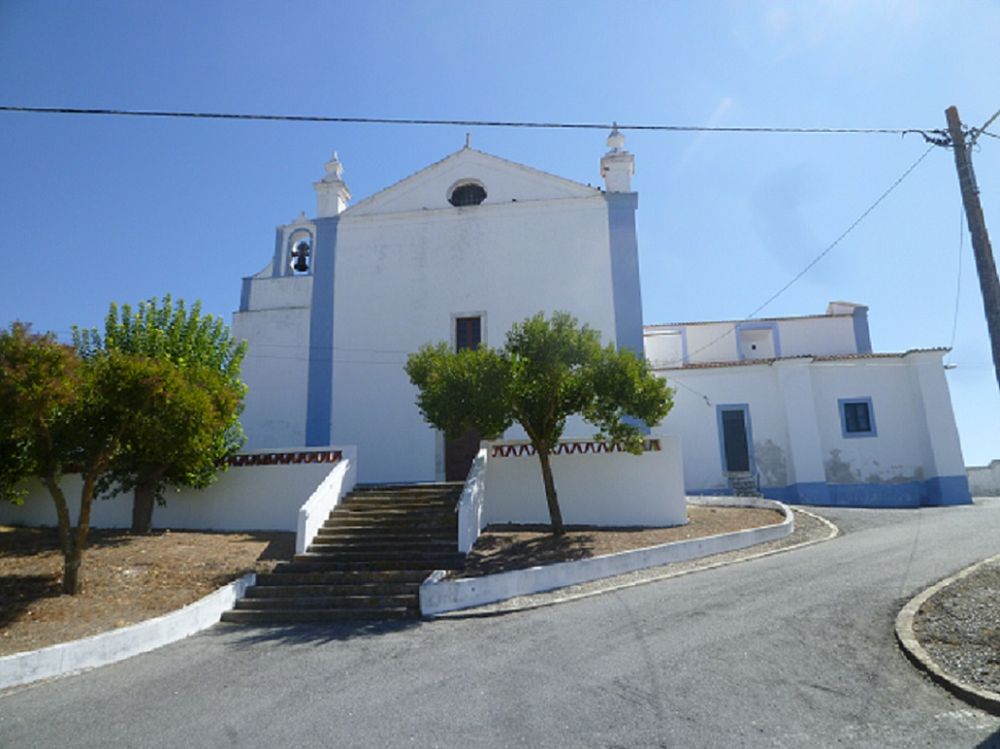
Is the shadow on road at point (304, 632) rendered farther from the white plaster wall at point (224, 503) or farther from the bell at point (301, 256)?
the bell at point (301, 256)

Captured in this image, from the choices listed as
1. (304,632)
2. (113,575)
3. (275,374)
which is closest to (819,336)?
(275,374)

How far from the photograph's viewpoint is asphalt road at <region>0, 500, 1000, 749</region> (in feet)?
15.4

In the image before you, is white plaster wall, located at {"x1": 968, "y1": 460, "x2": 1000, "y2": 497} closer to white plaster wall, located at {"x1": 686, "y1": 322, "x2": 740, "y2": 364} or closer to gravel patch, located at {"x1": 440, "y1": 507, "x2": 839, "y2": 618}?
white plaster wall, located at {"x1": 686, "y1": 322, "x2": 740, "y2": 364}

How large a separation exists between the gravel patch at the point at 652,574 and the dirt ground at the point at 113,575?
4015mm

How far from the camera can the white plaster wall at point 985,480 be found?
2548 cm

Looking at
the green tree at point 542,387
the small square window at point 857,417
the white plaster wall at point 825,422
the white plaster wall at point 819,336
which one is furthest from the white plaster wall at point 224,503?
the white plaster wall at point 819,336

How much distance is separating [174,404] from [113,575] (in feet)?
9.15

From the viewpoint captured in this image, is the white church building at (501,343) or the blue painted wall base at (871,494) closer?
the white church building at (501,343)

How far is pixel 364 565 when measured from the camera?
1018cm

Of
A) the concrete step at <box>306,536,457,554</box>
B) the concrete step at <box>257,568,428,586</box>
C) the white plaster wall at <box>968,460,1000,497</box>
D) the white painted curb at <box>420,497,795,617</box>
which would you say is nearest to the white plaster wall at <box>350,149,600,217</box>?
the concrete step at <box>306,536,457,554</box>

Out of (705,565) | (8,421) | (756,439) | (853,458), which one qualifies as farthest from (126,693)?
(853,458)

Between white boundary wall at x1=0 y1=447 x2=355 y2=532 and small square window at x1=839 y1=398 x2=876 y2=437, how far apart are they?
15.5m

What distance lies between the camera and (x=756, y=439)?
20484 mm

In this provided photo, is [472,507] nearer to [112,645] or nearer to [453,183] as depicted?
[112,645]
